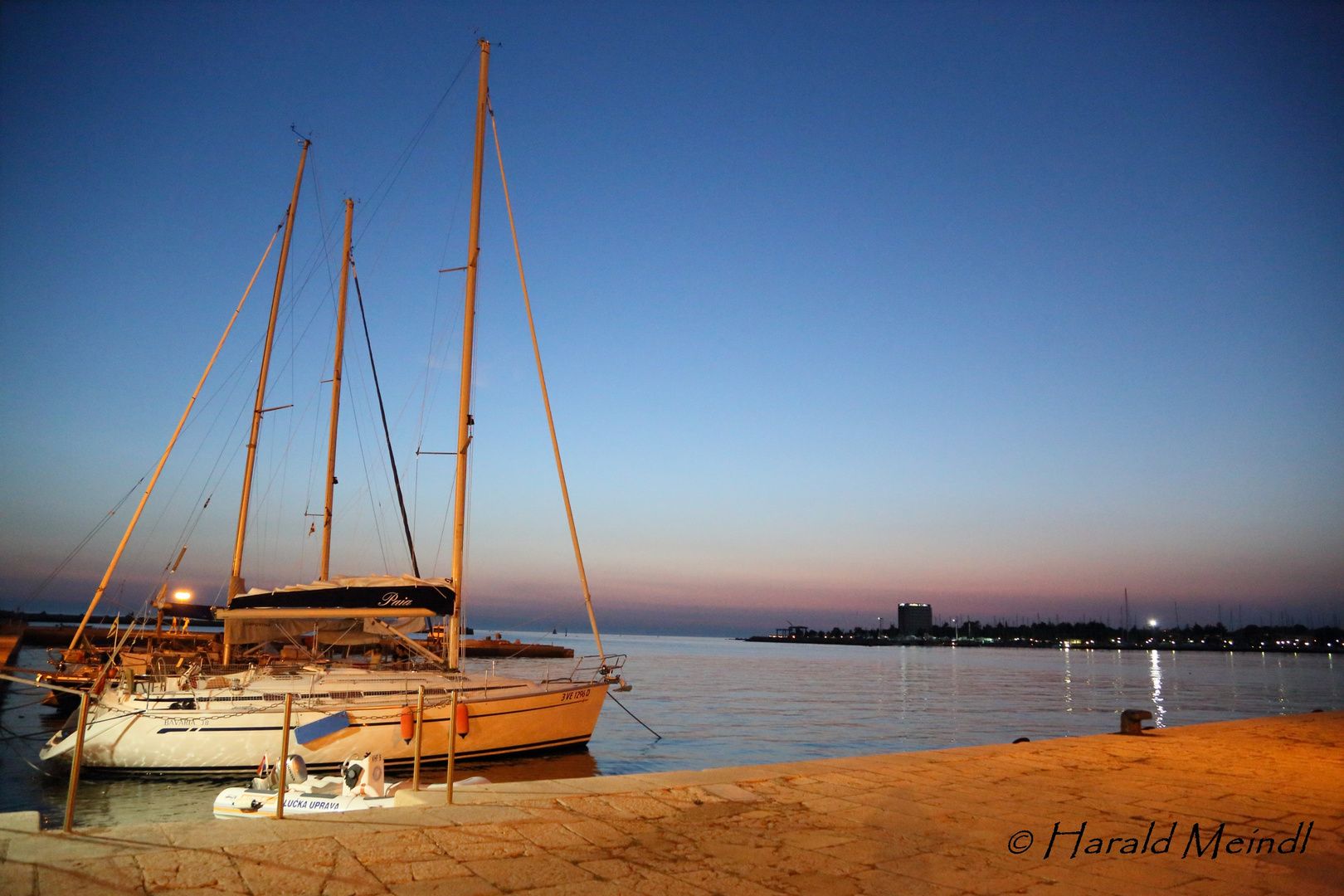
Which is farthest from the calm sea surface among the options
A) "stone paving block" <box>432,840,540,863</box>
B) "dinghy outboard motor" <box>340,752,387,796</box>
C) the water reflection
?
"stone paving block" <box>432,840,540,863</box>

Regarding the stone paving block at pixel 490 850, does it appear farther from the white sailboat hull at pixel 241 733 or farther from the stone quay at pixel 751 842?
the white sailboat hull at pixel 241 733

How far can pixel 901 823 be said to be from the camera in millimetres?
6000

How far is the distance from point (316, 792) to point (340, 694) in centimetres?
548

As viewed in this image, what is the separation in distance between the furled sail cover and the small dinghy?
16.3 feet

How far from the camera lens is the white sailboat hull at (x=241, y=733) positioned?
14.9 m

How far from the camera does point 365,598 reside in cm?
1594

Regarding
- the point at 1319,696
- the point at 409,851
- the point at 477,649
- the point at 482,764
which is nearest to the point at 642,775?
the point at 409,851

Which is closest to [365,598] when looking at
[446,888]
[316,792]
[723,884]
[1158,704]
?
[316,792]

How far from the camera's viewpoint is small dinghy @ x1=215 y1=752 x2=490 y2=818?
9.66 metres

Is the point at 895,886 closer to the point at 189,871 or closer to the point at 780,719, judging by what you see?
the point at 189,871

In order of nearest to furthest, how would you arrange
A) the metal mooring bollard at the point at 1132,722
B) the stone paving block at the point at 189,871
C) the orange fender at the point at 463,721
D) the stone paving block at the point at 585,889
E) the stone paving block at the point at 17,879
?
the stone paving block at the point at 17,879 → the stone paving block at the point at 189,871 → the stone paving block at the point at 585,889 → the metal mooring bollard at the point at 1132,722 → the orange fender at the point at 463,721

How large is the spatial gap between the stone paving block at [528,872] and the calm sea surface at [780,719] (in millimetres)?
11199

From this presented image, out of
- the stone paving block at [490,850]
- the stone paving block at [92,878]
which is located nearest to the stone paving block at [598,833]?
the stone paving block at [490,850]

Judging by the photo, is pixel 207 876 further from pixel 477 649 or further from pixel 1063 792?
pixel 477 649
